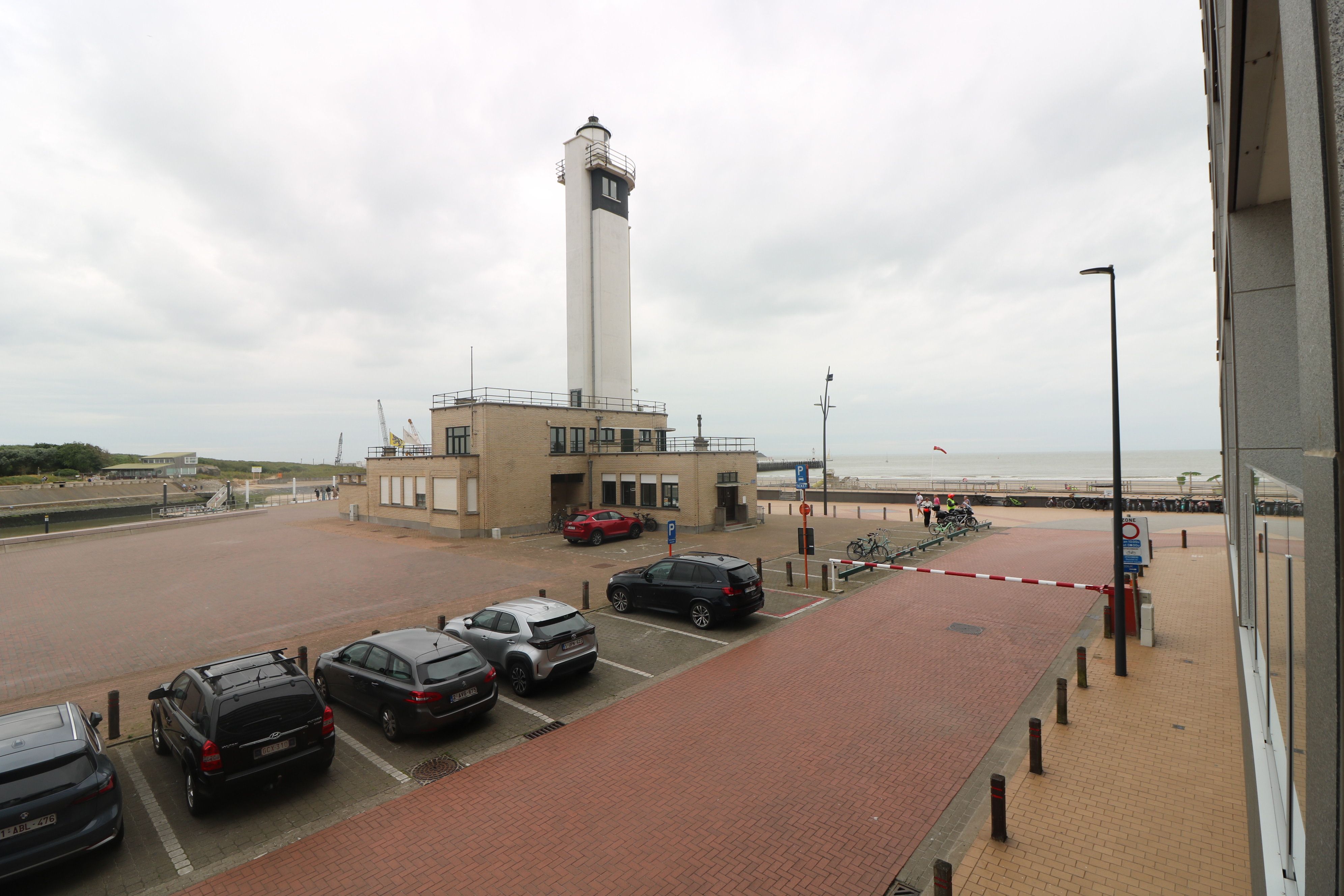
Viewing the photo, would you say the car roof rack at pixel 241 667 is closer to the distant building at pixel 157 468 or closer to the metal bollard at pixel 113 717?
the metal bollard at pixel 113 717

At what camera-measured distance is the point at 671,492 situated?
32.3 m

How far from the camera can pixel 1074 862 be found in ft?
20.7

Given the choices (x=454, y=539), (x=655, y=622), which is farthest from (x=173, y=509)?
(x=655, y=622)

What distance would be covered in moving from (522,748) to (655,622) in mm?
6584

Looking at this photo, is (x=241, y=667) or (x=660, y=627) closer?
(x=241, y=667)

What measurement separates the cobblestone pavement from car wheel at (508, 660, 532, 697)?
7.21 m

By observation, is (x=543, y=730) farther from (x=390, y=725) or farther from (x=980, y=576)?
(x=980, y=576)

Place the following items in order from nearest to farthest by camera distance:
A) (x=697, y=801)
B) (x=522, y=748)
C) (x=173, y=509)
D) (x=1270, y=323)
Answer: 1. (x=1270, y=323)
2. (x=697, y=801)
3. (x=522, y=748)
4. (x=173, y=509)

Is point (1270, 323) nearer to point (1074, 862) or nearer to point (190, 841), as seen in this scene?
point (1074, 862)

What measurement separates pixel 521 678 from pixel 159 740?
17.4 ft

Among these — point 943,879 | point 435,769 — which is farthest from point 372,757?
point 943,879

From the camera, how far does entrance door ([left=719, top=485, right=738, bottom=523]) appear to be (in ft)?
107

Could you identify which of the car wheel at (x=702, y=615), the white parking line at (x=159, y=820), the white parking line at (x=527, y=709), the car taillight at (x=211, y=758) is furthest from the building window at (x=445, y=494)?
the car taillight at (x=211, y=758)

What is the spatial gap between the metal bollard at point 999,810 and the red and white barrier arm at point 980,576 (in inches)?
359
